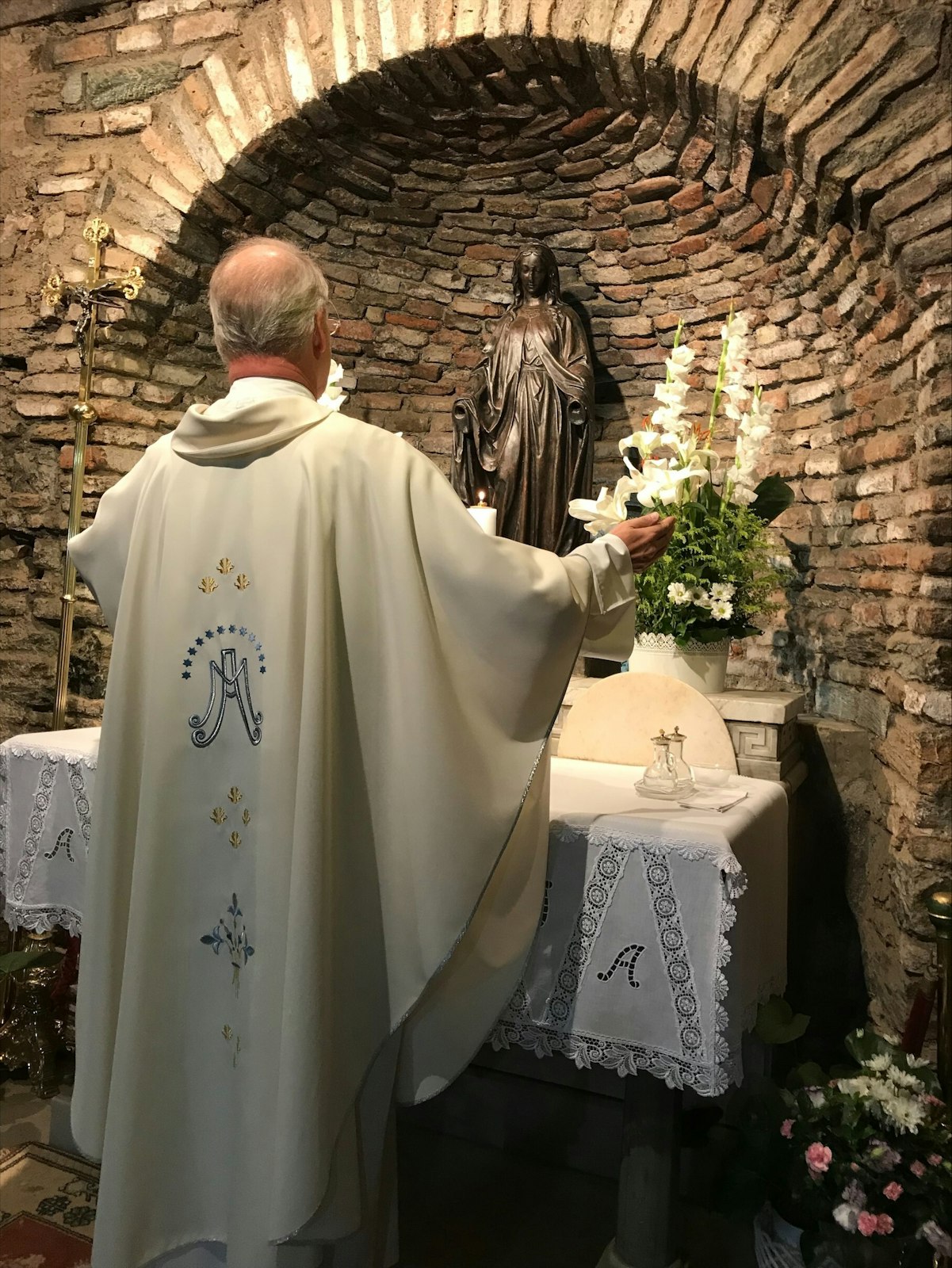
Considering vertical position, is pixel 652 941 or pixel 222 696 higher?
pixel 222 696

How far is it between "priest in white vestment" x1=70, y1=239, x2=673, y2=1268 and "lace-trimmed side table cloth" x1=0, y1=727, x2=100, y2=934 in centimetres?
58

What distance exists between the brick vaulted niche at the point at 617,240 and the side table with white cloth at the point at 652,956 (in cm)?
100

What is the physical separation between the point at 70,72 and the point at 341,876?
153 inches

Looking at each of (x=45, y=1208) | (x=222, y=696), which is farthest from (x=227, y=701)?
(x=45, y=1208)

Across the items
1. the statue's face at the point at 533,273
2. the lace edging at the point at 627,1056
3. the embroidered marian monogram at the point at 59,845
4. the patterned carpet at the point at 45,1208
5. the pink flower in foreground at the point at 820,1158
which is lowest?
the patterned carpet at the point at 45,1208

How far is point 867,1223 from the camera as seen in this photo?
5.70 feet

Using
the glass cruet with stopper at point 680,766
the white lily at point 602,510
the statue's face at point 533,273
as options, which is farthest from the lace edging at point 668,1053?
the statue's face at point 533,273

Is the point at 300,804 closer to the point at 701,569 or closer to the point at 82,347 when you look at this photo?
the point at 701,569

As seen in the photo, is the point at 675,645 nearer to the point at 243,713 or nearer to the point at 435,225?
the point at 243,713

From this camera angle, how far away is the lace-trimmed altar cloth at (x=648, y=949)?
1718 mm

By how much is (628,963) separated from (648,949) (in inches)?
1.9

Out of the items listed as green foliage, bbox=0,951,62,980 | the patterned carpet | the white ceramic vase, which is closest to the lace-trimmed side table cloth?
green foliage, bbox=0,951,62,980

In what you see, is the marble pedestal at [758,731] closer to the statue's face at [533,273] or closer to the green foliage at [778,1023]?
the green foliage at [778,1023]

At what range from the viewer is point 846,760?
10.5 feet
